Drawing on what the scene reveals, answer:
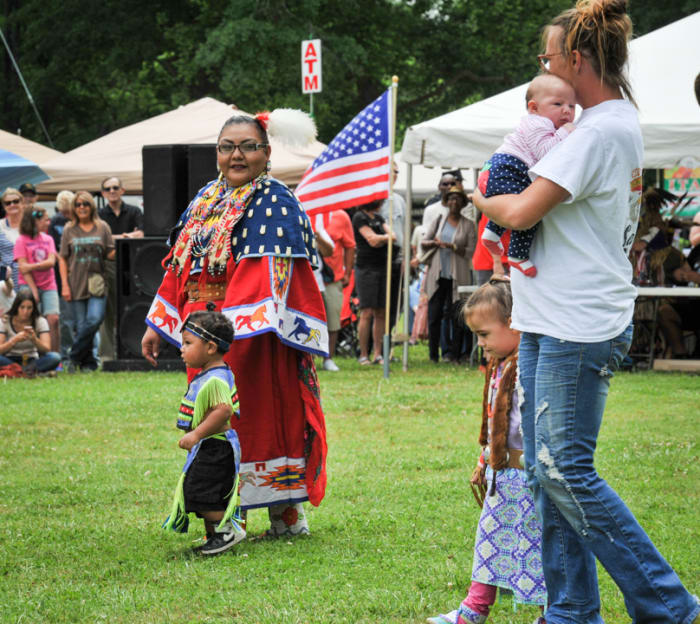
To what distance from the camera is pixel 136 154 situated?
16.0 metres

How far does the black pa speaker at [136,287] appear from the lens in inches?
480

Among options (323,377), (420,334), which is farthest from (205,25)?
(323,377)

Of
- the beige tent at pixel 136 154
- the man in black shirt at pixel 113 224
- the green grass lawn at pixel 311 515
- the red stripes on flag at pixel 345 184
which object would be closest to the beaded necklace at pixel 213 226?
the green grass lawn at pixel 311 515

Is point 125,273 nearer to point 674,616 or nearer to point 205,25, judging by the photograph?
point 674,616

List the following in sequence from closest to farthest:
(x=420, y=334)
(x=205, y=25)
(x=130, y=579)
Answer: (x=130, y=579) → (x=420, y=334) → (x=205, y=25)

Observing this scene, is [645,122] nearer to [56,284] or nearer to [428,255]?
[428,255]

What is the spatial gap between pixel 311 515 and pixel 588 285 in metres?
2.74

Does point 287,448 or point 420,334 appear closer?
point 287,448

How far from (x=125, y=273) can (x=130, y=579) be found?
841 cm

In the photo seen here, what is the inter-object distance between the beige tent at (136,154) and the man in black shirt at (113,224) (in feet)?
5.72

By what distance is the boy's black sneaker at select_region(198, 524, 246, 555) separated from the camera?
184 inches

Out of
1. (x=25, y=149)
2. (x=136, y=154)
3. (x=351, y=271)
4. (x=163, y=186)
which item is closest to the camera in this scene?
(x=163, y=186)

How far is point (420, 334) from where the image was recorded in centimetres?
1446

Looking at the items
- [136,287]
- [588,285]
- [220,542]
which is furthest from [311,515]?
[136,287]
